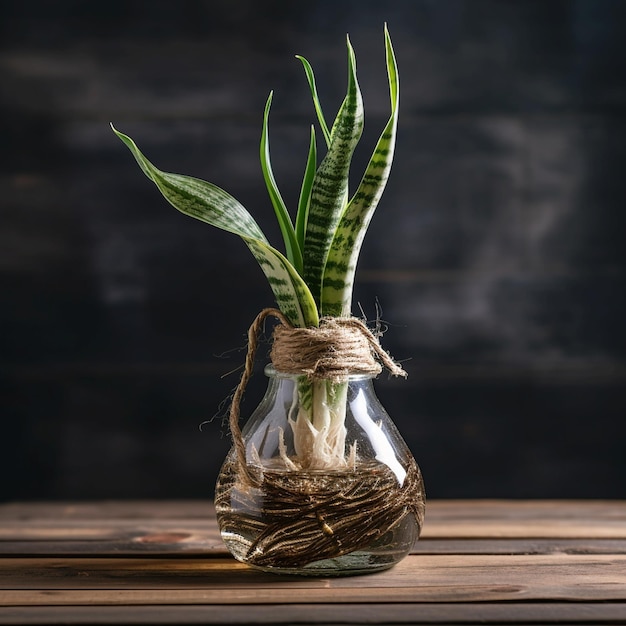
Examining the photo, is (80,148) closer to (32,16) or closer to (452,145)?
(32,16)

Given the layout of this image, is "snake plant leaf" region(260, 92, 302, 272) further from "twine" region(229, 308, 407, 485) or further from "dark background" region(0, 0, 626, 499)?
"dark background" region(0, 0, 626, 499)

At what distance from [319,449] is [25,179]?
2.96ft

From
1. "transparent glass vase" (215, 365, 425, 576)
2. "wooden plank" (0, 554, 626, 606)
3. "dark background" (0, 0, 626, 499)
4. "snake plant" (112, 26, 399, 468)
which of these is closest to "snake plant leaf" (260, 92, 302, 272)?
"snake plant" (112, 26, 399, 468)

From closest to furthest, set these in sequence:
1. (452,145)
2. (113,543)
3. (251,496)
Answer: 1. (251,496)
2. (113,543)
3. (452,145)

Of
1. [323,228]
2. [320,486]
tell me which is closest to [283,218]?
[323,228]

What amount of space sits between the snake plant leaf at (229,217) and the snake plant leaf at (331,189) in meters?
0.04

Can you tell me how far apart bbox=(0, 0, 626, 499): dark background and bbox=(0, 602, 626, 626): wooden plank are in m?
0.75

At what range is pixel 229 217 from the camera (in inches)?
28.5

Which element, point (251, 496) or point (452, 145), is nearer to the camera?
point (251, 496)

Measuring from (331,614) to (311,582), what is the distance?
91mm

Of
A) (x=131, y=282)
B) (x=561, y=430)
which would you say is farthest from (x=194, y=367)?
(x=561, y=430)

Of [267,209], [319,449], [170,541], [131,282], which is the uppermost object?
[267,209]

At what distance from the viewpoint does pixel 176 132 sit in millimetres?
1410

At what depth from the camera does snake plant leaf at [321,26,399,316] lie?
2.40ft
